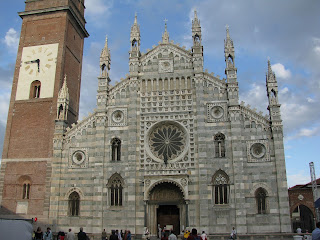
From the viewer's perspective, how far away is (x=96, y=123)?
1209 inches

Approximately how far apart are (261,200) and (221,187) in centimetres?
318

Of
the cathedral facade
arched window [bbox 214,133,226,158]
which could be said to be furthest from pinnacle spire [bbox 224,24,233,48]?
arched window [bbox 214,133,226,158]

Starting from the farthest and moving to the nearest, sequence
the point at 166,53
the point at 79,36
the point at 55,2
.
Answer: the point at 79,36 < the point at 55,2 < the point at 166,53

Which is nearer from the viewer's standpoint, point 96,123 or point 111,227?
point 111,227

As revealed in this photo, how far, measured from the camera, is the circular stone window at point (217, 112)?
29422 millimetres

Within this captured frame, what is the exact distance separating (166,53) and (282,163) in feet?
45.0

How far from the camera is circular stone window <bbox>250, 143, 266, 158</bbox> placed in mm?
28036

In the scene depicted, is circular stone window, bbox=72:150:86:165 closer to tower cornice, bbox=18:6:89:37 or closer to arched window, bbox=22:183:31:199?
arched window, bbox=22:183:31:199

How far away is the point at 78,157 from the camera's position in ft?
99.9

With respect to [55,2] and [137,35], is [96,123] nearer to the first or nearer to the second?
[137,35]

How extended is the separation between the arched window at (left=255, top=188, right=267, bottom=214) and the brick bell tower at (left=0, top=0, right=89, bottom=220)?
17.4 metres

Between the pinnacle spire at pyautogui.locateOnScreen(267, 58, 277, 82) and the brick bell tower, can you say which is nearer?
the pinnacle spire at pyautogui.locateOnScreen(267, 58, 277, 82)

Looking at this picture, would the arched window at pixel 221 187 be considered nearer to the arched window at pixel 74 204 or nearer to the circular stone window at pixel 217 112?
the circular stone window at pixel 217 112

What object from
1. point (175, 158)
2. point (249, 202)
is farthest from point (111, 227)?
point (249, 202)
